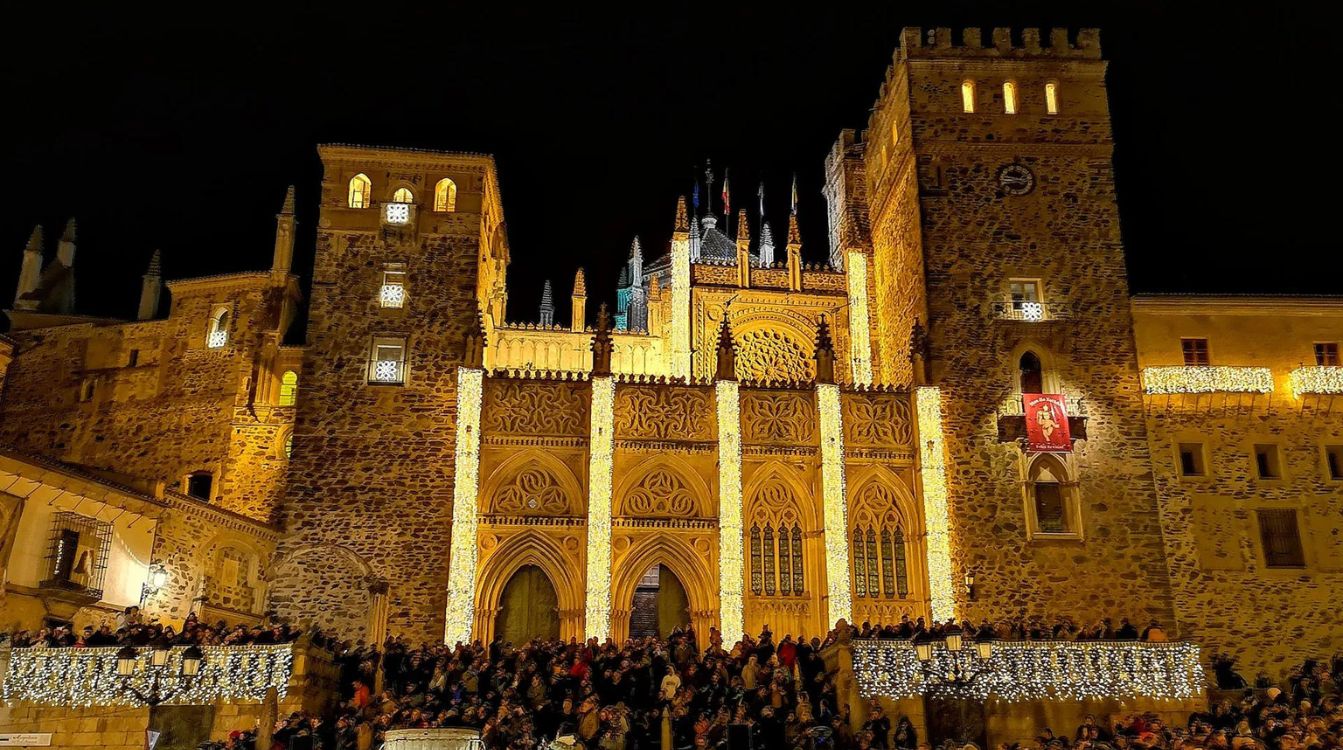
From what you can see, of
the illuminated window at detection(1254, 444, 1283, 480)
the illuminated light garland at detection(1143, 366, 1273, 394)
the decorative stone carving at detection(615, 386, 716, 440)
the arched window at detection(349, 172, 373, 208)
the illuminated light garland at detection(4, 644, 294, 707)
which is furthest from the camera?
the arched window at detection(349, 172, 373, 208)

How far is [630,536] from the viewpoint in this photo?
30016 mm

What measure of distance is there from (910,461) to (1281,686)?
10.4 m

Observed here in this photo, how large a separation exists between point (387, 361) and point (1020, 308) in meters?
16.7

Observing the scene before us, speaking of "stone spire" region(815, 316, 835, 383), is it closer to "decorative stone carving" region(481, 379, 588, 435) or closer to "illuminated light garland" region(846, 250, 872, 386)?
"illuminated light garland" region(846, 250, 872, 386)

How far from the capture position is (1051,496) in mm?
30828

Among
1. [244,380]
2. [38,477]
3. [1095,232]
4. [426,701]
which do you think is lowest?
[426,701]

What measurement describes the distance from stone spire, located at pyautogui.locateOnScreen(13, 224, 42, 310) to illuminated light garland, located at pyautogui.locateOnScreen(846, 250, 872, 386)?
2855 cm

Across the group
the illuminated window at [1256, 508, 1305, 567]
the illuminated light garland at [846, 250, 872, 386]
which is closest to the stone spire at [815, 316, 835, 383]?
the illuminated light garland at [846, 250, 872, 386]

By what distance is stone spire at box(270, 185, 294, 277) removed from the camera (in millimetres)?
39219

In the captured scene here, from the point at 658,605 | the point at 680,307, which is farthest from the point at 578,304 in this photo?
the point at 658,605

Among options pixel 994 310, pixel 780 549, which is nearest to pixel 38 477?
pixel 780 549

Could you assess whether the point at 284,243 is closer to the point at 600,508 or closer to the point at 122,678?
the point at 600,508

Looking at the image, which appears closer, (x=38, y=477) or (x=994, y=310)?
(x=38, y=477)

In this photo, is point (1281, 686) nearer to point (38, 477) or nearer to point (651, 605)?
point (651, 605)
